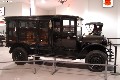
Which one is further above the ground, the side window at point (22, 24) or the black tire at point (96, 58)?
the side window at point (22, 24)

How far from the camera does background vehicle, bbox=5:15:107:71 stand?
6.78 meters

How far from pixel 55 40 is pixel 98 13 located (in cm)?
1171

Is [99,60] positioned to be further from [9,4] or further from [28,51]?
[9,4]

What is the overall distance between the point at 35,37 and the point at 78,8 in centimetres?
1101

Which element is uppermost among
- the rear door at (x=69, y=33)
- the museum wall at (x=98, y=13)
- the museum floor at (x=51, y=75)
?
the museum wall at (x=98, y=13)

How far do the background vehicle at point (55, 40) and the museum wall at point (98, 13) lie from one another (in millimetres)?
10717

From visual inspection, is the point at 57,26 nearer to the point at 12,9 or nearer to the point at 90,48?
the point at 90,48

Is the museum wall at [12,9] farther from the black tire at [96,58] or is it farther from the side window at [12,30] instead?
the black tire at [96,58]

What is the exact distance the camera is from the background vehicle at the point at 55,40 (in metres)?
6.78

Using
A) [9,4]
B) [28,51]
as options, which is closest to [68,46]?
[28,51]

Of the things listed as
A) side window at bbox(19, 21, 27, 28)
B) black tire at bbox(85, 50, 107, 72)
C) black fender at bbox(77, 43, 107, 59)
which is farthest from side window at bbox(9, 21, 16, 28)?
black tire at bbox(85, 50, 107, 72)

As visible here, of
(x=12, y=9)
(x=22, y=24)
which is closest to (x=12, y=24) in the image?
(x=22, y=24)

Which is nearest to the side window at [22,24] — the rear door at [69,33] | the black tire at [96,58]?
the rear door at [69,33]

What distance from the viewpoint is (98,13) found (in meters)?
17.9
